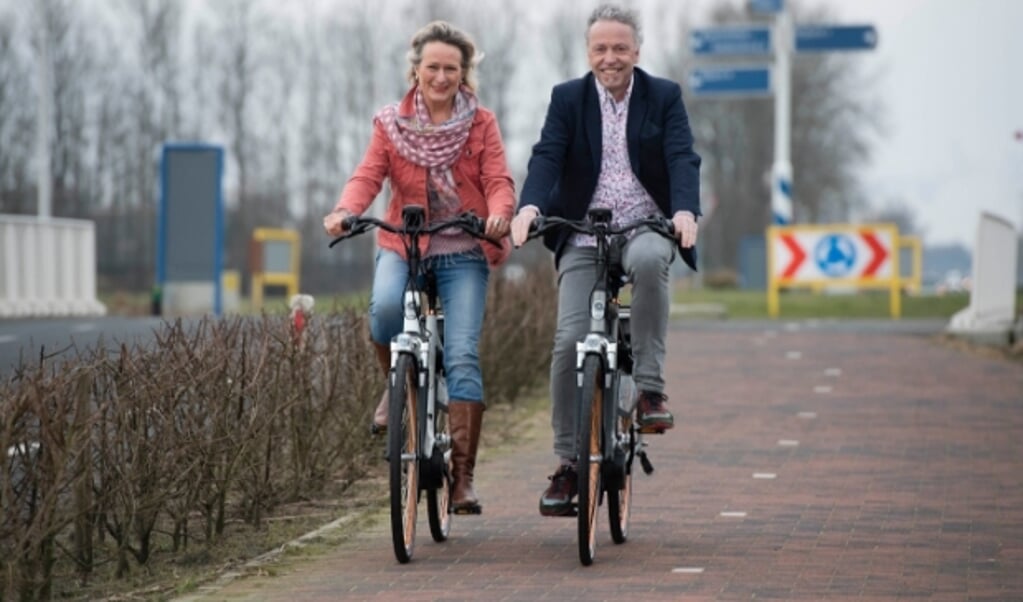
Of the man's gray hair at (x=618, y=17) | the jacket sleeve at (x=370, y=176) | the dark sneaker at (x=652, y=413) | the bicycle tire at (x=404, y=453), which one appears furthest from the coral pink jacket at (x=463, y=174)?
the dark sneaker at (x=652, y=413)

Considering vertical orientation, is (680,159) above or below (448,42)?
below

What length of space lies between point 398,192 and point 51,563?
2.04 metres

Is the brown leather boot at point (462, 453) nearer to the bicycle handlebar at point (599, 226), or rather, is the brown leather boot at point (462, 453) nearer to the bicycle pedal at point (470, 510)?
the bicycle pedal at point (470, 510)

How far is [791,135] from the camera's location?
72125 millimetres

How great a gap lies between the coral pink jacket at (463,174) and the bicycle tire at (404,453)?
0.63 meters

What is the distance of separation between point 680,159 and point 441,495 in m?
1.54

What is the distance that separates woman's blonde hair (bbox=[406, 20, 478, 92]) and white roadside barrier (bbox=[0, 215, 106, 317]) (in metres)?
18.6

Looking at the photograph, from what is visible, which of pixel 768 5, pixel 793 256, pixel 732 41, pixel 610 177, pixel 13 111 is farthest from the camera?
pixel 13 111

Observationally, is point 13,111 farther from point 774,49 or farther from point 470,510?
point 470,510

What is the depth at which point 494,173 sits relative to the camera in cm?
780

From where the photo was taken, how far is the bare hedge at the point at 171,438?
21.0ft

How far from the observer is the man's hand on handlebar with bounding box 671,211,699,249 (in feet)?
24.4

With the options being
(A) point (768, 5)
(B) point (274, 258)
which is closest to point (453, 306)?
(A) point (768, 5)

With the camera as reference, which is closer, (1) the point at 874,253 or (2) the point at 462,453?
(2) the point at 462,453
